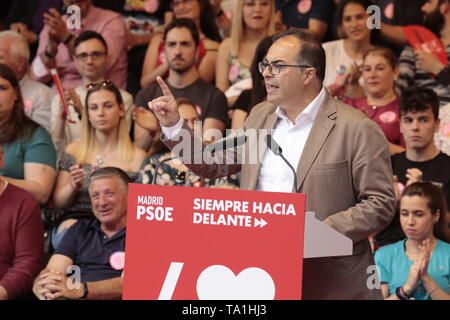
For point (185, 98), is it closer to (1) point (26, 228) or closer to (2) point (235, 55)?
(2) point (235, 55)

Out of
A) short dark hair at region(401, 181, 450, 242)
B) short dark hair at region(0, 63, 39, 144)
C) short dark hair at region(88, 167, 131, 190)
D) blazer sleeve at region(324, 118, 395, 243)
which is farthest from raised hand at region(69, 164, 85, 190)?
blazer sleeve at region(324, 118, 395, 243)

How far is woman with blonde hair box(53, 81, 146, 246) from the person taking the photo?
4820 millimetres

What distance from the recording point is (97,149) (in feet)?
16.2

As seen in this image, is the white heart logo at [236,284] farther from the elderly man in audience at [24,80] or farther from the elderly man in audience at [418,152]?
the elderly man in audience at [24,80]

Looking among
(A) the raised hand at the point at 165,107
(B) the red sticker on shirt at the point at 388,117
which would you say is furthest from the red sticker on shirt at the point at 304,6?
(A) the raised hand at the point at 165,107

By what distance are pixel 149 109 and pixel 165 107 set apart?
2.38m

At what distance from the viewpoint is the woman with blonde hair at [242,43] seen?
17.6 feet

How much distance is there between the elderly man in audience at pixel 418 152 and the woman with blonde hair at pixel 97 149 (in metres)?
1.43

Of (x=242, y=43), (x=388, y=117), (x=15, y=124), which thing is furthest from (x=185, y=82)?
(x=388, y=117)

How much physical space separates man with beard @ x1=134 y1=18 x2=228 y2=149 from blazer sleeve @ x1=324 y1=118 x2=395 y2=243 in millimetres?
2271

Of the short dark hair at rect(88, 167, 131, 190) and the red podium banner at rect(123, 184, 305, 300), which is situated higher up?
the short dark hair at rect(88, 167, 131, 190)

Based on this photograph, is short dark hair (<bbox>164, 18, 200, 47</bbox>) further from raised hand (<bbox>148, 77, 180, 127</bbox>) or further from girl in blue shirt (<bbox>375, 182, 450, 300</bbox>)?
raised hand (<bbox>148, 77, 180, 127</bbox>)

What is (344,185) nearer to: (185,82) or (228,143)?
(228,143)
